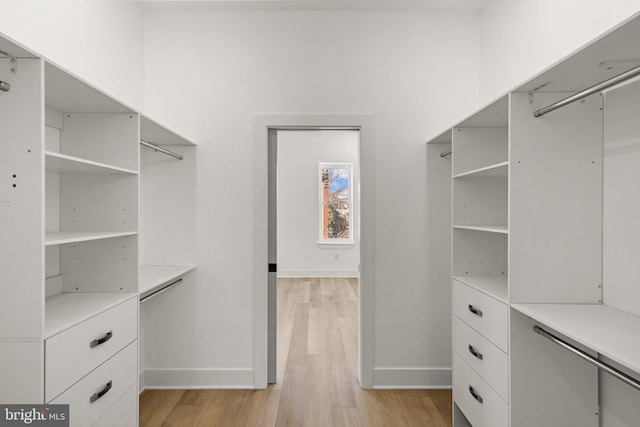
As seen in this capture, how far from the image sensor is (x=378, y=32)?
2705mm

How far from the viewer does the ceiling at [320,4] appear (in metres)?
2.59

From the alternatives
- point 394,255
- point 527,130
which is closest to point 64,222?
point 394,255

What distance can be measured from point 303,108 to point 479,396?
2.17 metres

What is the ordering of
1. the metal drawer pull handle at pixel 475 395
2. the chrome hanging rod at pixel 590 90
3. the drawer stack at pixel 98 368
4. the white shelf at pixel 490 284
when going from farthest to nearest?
the metal drawer pull handle at pixel 475 395 < the white shelf at pixel 490 284 < the drawer stack at pixel 98 368 < the chrome hanging rod at pixel 590 90

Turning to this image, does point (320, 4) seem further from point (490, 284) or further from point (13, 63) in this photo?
point (490, 284)

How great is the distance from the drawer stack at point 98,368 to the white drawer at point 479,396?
1.80m

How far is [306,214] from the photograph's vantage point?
6480 mm

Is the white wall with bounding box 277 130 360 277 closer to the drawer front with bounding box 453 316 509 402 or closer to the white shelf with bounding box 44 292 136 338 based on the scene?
the drawer front with bounding box 453 316 509 402

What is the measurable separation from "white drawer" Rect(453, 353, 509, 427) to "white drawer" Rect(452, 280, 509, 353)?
0.26 meters

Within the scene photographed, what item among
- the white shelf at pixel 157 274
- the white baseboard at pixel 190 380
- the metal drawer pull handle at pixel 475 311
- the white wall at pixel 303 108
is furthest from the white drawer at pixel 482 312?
the white shelf at pixel 157 274

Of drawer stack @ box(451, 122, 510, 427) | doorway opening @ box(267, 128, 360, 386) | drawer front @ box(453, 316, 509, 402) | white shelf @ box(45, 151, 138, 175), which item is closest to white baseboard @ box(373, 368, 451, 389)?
drawer stack @ box(451, 122, 510, 427)

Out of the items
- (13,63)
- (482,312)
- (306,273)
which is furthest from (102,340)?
(306,273)

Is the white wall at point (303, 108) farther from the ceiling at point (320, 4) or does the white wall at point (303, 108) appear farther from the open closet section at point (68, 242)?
the open closet section at point (68, 242)

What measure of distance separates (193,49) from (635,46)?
2609 mm
